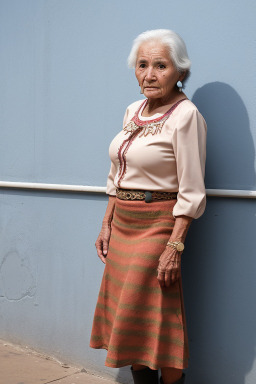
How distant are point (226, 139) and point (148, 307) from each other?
3.07ft

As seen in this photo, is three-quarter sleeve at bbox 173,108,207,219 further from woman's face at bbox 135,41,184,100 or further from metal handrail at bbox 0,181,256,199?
metal handrail at bbox 0,181,256,199

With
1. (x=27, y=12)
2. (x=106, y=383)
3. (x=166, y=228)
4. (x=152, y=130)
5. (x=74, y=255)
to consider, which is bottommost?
(x=106, y=383)

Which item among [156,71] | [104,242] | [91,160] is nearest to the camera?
[156,71]

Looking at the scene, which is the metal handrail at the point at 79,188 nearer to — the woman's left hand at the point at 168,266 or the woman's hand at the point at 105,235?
the woman's hand at the point at 105,235

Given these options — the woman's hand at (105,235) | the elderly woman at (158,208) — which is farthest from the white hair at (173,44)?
the woman's hand at (105,235)

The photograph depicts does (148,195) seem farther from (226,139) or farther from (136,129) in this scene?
(226,139)

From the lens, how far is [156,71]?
272 cm

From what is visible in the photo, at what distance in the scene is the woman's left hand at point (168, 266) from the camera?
103 inches

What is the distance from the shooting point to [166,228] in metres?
2.73

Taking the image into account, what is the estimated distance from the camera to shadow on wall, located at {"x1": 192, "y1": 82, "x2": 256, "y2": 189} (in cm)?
286

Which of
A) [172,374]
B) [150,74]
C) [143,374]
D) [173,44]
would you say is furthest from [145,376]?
[173,44]

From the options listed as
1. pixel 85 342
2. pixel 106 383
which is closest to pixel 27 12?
pixel 85 342

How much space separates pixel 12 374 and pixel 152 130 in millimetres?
1868

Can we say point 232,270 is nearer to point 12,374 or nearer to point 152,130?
point 152,130
